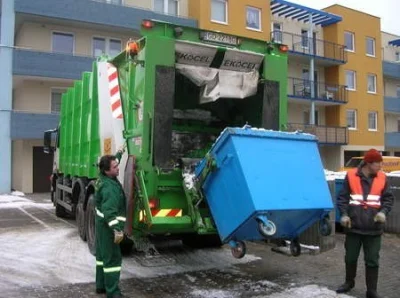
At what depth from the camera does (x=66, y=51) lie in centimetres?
2367

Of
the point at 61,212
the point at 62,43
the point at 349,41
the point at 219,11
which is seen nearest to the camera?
the point at 61,212

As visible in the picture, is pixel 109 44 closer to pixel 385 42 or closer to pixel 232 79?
pixel 232 79

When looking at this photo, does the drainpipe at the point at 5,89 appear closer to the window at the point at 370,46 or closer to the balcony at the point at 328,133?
the balcony at the point at 328,133

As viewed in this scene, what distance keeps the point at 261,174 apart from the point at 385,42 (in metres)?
39.8

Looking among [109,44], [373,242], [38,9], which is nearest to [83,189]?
[373,242]

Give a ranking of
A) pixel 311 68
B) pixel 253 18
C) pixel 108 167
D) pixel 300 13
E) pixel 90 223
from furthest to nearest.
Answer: pixel 300 13 → pixel 311 68 → pixel 253 18 → pixel 90 223 → pixel 108 167

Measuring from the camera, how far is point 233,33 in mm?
27609

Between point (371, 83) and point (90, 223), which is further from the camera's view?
point (371, 83)

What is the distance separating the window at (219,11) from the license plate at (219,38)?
20.7 m

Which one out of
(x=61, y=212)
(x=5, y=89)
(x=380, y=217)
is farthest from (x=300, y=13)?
(x=380, y=217)

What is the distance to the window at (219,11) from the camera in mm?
27172

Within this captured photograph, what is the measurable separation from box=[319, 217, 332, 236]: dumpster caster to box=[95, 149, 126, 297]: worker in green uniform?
2.33 meters

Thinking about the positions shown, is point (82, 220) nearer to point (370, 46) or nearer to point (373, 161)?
point (373, 161)

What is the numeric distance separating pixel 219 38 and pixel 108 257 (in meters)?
3.35
